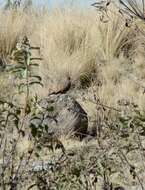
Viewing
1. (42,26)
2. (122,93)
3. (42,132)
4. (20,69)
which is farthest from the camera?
(42,26)

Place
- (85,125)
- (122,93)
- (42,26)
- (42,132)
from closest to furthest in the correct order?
(42,132), (85,125), (122,93), (42,26)

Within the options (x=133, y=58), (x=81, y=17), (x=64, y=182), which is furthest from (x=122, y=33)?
(x=64, y=182)

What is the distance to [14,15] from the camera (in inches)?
585

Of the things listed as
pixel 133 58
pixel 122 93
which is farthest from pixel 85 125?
pixel 133 58

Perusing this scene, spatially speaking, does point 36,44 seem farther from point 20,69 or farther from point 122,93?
point 20,69

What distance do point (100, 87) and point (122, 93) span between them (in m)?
0.63

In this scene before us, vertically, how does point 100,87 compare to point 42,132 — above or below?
below

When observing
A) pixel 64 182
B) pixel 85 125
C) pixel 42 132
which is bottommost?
pixel 85 125

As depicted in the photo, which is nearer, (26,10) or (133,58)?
(133,58)

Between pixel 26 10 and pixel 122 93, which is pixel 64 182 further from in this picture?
pixel 26 10

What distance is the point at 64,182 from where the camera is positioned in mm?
3719

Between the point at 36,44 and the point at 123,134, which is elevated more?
the point at 123,134

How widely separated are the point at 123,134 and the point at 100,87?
25.9ft

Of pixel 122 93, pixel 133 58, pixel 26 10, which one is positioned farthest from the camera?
pixel 26 10
